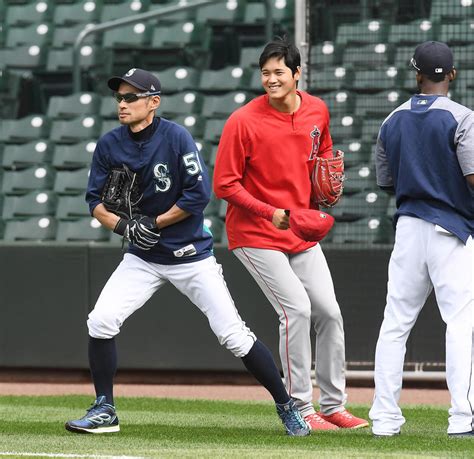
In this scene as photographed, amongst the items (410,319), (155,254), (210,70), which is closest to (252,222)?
(155,254)

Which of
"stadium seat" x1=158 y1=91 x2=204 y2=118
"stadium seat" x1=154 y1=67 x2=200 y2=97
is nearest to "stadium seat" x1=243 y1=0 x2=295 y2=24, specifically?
"stadium seat" x1=154 y1=67 x2=200 y2=97

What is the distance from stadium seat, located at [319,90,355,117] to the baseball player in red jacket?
3707 millimetres

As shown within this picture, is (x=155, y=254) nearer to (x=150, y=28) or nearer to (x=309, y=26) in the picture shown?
(x=309, y=26)

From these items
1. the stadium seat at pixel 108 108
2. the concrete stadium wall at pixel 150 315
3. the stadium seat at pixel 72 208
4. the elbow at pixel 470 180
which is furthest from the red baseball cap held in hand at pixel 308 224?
the stadium seat at pixel 108 108

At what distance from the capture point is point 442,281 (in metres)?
5.34

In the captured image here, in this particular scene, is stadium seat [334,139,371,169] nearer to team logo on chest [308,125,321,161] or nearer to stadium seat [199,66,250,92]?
stadium seat [199,66,250,92]

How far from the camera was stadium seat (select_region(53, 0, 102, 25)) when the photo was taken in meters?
12.4

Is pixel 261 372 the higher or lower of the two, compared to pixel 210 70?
lower

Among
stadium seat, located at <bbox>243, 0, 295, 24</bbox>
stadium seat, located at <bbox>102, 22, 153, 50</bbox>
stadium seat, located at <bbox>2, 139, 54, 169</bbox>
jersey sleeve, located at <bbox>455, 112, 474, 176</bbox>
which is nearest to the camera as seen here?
jersey sleeve, located at <bbox>455, 112, 474, 176</bbox>

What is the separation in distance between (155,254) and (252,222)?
534 millimetres

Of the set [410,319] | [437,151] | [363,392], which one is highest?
[437,151]

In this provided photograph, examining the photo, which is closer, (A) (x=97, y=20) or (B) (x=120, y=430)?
(B) (x=120, y=430)

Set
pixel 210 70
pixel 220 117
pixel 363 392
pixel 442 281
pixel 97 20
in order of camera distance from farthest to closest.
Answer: pixel 97 20 → pixel 210 70 → pixel 220 117 → pixel 363 392 → pixel 442 281

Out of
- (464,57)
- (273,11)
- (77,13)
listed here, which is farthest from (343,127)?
(77,13)
